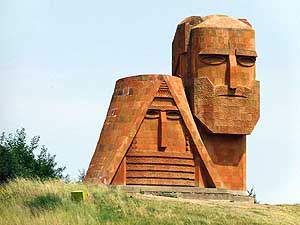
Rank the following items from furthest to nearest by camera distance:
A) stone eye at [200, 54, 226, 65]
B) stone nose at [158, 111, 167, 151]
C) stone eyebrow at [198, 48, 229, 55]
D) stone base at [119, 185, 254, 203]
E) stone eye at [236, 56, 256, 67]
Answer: stone eye at [236, 56, 256, 67], stone eye at [200, 54, 226, 65], stone eyebrow at [198, 48, 229, 55], stone nose at [158, 111, 167, 151], stone base at [119, 185, 254, 203]

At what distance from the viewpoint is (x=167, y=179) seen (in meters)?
36.0

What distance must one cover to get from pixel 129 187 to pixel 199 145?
3361 mm

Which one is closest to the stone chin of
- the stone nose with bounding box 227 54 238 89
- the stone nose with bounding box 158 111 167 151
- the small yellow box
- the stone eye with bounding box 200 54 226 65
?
the stone nose with bounding box 227 54 238 89

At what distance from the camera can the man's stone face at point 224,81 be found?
37.7 m

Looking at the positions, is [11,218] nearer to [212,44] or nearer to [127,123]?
[127,123]

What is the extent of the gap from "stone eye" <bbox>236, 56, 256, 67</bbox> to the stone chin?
3.29ft

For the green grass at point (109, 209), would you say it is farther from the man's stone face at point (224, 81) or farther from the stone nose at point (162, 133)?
the man's stone face at point (224, 81)

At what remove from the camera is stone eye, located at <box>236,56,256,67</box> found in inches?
A: 1501

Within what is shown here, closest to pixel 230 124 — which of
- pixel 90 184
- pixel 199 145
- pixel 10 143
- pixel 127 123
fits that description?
pixel 199 145

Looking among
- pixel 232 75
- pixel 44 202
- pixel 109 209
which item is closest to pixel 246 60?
pixel 232 75

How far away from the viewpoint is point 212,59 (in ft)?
125

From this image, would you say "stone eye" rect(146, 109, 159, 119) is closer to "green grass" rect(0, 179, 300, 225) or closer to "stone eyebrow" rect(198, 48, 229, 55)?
"stone eyebrow" rect(198, 48, 229, 55)

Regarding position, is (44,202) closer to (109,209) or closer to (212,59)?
(109,209)

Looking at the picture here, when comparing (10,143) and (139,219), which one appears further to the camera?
(10,143)
